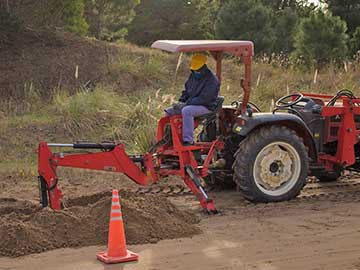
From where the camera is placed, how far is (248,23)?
27609mm

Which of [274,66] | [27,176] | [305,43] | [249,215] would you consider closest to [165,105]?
[27,176]

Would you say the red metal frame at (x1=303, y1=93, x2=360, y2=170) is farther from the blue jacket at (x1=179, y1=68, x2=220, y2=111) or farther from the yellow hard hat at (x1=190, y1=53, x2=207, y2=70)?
the yellow hard hat at (x1=190, y1=53, x2=207, y2=70)

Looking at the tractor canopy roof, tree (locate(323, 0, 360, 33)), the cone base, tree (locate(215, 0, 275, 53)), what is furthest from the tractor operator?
tree (locate(323, 0, 360, 33))

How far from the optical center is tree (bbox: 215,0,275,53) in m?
27.5

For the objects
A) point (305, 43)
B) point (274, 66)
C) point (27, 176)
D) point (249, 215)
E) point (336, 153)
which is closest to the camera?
Answer: point (249, 215)

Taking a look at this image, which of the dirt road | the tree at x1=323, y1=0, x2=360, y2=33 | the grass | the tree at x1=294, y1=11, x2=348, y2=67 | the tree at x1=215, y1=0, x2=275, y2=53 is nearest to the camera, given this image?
the dirt road

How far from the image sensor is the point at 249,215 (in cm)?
843

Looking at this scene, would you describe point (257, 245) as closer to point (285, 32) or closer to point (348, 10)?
point (285, 32)

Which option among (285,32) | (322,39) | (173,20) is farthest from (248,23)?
(173,20)

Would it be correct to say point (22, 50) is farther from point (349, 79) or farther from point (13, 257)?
point (13, 257)

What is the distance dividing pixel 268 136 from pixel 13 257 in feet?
12.3

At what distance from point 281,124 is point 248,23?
739 inches

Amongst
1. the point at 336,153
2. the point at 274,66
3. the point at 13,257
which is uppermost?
the point at 274,66

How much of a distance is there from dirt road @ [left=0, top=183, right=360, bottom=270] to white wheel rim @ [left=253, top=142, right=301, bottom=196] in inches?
12.1
